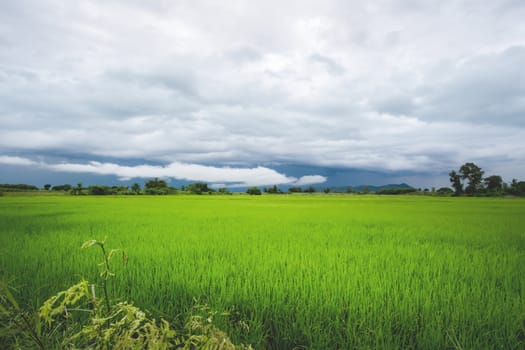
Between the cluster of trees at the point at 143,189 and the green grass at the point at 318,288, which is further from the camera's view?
the cluster of trees at the point at 143,189

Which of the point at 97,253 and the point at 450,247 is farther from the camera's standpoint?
the point at 450,247

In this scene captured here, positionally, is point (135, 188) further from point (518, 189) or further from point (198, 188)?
point (518, 189)

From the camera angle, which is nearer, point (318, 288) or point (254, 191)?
point (318, 288)

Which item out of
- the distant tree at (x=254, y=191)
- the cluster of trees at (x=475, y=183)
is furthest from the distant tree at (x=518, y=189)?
the distant tree at (x=254, y=191)

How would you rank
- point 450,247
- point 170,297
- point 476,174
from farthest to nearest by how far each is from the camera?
point 476,174 → point 450,247 → point 170,297

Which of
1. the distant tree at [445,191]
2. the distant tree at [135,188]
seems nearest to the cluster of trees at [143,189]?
the distant tree at [135,188]

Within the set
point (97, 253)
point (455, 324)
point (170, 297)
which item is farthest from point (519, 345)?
point (97, 253)

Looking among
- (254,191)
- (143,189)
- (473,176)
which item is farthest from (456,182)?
(143,189)

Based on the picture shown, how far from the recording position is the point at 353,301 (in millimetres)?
2338

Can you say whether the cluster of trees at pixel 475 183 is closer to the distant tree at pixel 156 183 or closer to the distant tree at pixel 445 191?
the distant tree at pixel 445 191

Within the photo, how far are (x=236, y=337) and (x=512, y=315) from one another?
2.31m

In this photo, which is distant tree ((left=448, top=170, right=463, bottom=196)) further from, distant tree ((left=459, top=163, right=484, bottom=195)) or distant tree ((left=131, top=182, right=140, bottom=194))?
distant tree ((left=131, top=182, right=140, bottom=194))

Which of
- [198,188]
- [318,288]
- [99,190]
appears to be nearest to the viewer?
[318,288]

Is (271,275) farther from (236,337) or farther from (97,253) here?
(97,253)
